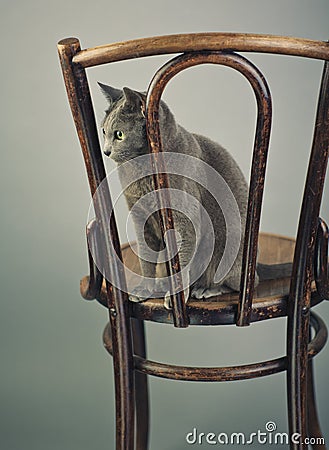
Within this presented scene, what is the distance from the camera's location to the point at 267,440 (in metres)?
1.68

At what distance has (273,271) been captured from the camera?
1.27 metres

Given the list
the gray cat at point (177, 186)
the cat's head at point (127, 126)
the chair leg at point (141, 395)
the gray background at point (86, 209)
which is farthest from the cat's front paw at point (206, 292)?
the gray background at point (86, 209)

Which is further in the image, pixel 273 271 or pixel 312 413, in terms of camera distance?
pixel 312 413

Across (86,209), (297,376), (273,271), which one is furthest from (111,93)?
(86,209)

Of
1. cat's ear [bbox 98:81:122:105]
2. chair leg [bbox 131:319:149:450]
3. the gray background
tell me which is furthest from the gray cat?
the gray background

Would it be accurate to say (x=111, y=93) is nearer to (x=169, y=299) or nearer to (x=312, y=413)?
(x=169, y=299)

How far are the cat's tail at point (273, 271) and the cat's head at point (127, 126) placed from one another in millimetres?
310

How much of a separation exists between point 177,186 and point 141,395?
602mm

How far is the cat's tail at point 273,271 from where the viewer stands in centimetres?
126

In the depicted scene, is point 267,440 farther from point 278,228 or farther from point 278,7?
point 278,7

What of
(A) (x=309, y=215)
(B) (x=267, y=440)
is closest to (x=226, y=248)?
(A) (x=309, y=215)

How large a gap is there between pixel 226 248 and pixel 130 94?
0.99 ft

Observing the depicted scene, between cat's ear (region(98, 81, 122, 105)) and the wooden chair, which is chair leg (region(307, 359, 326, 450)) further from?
cat's ear (region(98, 81, 122, 105))

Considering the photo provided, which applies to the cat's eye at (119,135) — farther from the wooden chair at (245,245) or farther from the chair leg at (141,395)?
the chair leg at (141,395)
